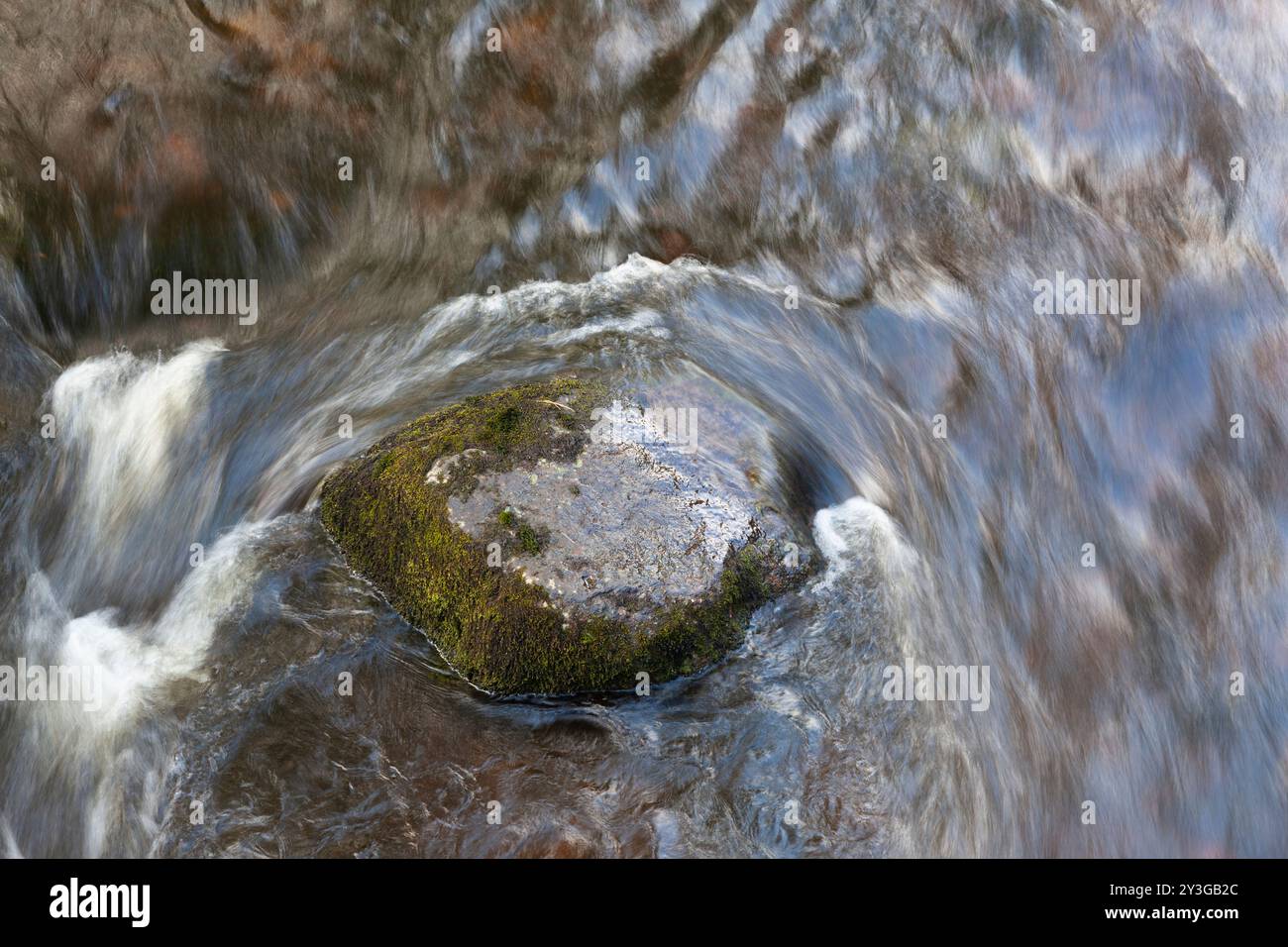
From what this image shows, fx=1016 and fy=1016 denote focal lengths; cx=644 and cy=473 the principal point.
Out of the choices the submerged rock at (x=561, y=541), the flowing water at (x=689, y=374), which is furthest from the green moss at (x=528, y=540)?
the flowing water at (x=689, y=374)

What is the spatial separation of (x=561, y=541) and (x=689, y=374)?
1604mm

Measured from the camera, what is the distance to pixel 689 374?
250 inches

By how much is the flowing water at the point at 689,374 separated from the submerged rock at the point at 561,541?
21cm

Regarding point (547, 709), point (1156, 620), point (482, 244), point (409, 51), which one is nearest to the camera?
point (547, 709)

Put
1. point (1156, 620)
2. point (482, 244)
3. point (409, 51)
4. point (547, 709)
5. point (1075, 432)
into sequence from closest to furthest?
point (547, 709) < point (1156, 620) < point (1075, 432) < point (482, 244) < point (409, 51)

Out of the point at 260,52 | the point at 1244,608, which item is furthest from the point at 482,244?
the point at 1244,608

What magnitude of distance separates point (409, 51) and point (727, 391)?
3966 mm

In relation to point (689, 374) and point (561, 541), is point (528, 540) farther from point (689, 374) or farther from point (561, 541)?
point (689, 374)

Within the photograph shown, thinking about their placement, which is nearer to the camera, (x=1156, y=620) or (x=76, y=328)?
(x=1156, y=620)

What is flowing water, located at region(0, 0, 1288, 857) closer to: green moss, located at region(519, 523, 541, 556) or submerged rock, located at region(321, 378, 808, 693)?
submerged rock, located at region(321, 378, 808, 693)

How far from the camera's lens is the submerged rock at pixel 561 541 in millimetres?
5176

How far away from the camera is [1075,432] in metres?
6.80
